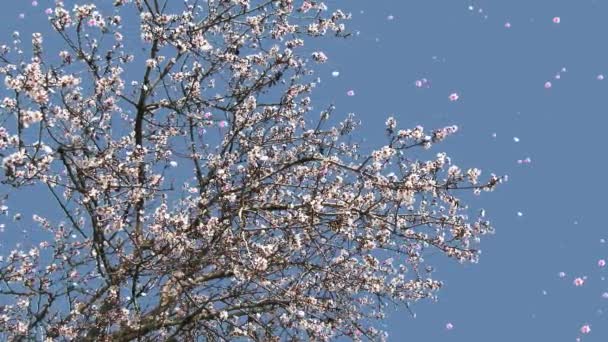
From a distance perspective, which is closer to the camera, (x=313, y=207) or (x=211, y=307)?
(x=313, y=207)

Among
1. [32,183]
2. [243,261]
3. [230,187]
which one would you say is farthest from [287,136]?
[32,183]

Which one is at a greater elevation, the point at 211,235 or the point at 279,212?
the point at 279,212

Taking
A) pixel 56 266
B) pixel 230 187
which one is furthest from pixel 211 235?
pixel 56 266

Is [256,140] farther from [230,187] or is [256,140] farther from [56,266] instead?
[56,266]

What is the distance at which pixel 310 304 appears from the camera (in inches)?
285

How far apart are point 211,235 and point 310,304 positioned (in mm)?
1188

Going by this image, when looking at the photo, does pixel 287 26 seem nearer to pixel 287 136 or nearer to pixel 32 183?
pixel 287 136

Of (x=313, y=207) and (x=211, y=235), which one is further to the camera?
(x=211, y=235)

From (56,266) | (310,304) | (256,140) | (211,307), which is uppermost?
(256,140)

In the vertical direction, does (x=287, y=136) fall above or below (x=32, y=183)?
above

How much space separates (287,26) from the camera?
9922 mm

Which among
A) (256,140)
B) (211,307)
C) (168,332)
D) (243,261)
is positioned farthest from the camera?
(256,140)

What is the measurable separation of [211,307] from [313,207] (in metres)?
1.99

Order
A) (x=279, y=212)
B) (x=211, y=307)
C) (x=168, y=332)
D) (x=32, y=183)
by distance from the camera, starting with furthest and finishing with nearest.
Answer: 1. (x=279, y=212)
2. (x=168, y=332)
3. (x=211, y=307)
4. (x=32, y=183)
